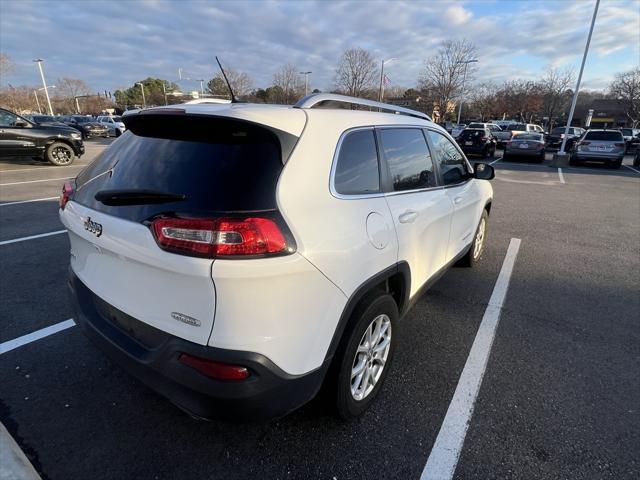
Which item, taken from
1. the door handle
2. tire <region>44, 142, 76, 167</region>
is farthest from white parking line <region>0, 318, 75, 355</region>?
tire <region>44, 142, 76, 167</region>

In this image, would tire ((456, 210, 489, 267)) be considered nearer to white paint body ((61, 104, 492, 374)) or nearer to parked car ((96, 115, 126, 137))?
white paint body ((61, 104, 492, 374))

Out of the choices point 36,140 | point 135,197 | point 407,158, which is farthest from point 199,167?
point 36,140

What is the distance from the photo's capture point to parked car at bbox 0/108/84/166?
12094 millimetres

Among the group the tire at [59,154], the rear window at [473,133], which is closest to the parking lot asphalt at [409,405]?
the tire at [59,154]

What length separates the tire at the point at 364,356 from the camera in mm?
2062

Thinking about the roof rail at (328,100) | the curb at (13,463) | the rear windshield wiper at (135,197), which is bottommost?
the curb at (13,463)

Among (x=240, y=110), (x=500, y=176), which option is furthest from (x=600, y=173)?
(x=240, y=110)

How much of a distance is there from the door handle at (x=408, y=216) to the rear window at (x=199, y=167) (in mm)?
1023

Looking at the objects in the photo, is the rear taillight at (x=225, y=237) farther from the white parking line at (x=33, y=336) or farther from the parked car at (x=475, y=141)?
the parked car at (x=475, y=141)

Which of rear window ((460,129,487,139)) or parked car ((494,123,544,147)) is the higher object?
rear window ((460,129,487,139))

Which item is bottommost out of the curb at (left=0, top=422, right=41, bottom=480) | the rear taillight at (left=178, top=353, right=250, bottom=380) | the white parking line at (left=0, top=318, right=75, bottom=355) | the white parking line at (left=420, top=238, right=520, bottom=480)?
the white parking line at (left=420, top=238, right=520, bottom=480)

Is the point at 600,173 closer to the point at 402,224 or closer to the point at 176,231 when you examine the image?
the point at 402,224

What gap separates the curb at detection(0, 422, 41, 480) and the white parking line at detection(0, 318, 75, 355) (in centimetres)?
118

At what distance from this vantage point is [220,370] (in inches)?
62.9
